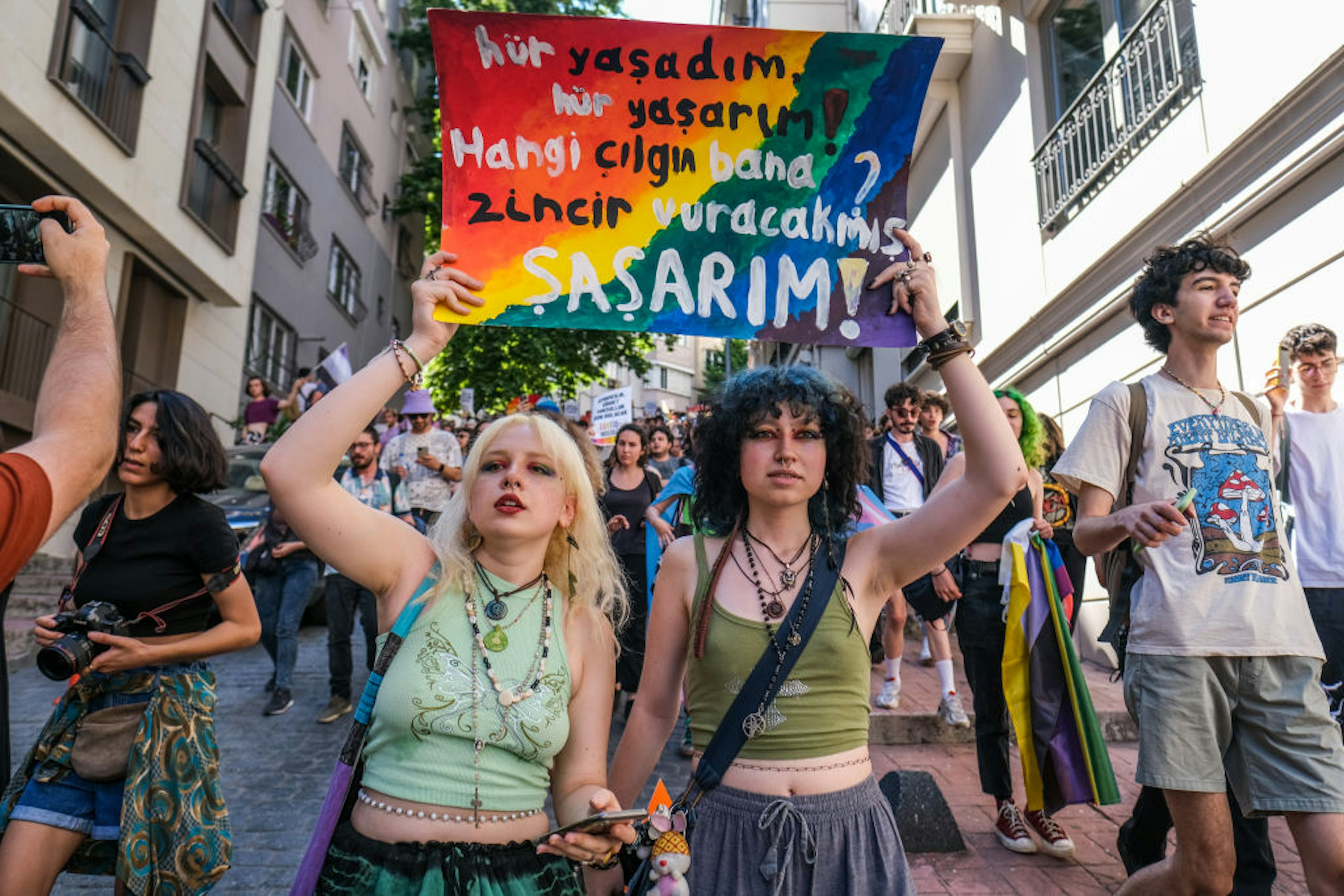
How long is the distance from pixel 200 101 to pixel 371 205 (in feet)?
A: 34.5

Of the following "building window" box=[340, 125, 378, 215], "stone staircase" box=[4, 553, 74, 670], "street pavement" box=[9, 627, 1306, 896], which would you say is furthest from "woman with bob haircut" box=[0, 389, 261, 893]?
"building window" box=[340, 125, 378, 215]

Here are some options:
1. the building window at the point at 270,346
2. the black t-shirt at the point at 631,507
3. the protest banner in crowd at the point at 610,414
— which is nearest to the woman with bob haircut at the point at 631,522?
the black t-shirt at the point at 631,507

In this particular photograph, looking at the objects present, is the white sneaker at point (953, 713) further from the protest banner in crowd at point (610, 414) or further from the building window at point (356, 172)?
the building window at point (356, 172)

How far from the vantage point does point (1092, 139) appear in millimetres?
8453

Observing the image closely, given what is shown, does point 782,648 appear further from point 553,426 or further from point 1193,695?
point 1193,695

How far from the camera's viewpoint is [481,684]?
196 centimetres

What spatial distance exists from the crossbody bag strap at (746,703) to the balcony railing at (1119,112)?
6.97 metres

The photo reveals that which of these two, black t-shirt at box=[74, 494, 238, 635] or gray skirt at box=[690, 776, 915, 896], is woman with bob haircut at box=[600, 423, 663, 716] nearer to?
black t-shirt at box=[74, 494, 238, 635]

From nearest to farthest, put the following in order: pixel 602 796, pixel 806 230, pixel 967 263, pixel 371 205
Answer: pixel 602 796 < pixel 806 230 < pixel 967 263 < pixel 371 205

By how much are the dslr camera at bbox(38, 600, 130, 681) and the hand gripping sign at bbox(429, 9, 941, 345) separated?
165 cm

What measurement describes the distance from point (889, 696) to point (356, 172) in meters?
21.6

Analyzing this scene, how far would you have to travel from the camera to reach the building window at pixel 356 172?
839 inches

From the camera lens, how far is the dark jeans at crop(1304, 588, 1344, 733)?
12.0 ft

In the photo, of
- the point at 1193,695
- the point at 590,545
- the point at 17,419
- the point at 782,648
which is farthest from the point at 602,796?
the point at 17,419
